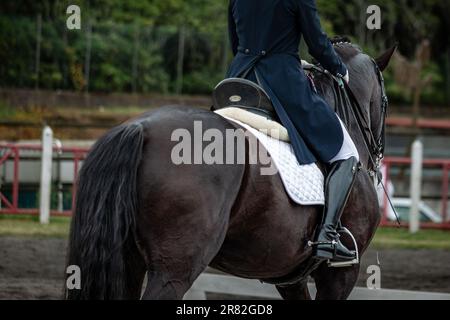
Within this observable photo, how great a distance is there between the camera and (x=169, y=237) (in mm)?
4844

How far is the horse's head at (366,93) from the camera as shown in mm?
6434

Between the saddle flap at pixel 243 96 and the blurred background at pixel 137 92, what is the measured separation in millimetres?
4123

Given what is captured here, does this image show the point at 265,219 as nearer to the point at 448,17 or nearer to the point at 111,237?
the point at 111,237

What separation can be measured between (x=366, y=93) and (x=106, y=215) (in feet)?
8.39

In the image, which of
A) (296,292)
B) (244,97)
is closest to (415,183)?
(296,292)

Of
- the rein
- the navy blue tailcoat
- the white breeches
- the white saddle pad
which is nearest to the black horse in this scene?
the white saddle pad

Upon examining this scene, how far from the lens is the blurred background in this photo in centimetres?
1297

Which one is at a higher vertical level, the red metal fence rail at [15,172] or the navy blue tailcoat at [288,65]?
the navy blue tailcoat at [288,65]

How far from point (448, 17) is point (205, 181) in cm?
2993

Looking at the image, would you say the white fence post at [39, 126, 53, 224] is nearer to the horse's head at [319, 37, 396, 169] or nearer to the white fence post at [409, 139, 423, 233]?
the white fence post at [409, 139, 423, 233]

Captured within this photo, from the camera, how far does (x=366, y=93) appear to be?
22.0 feet

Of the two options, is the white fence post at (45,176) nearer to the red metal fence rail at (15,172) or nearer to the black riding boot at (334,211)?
the red metal fence rail at (15,172)

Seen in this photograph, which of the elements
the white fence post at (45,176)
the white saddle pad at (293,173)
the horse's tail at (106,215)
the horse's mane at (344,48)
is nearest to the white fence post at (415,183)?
the white fence post at (45,176)

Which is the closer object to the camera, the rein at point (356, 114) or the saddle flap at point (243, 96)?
the saddle flap at point (243, 96)
